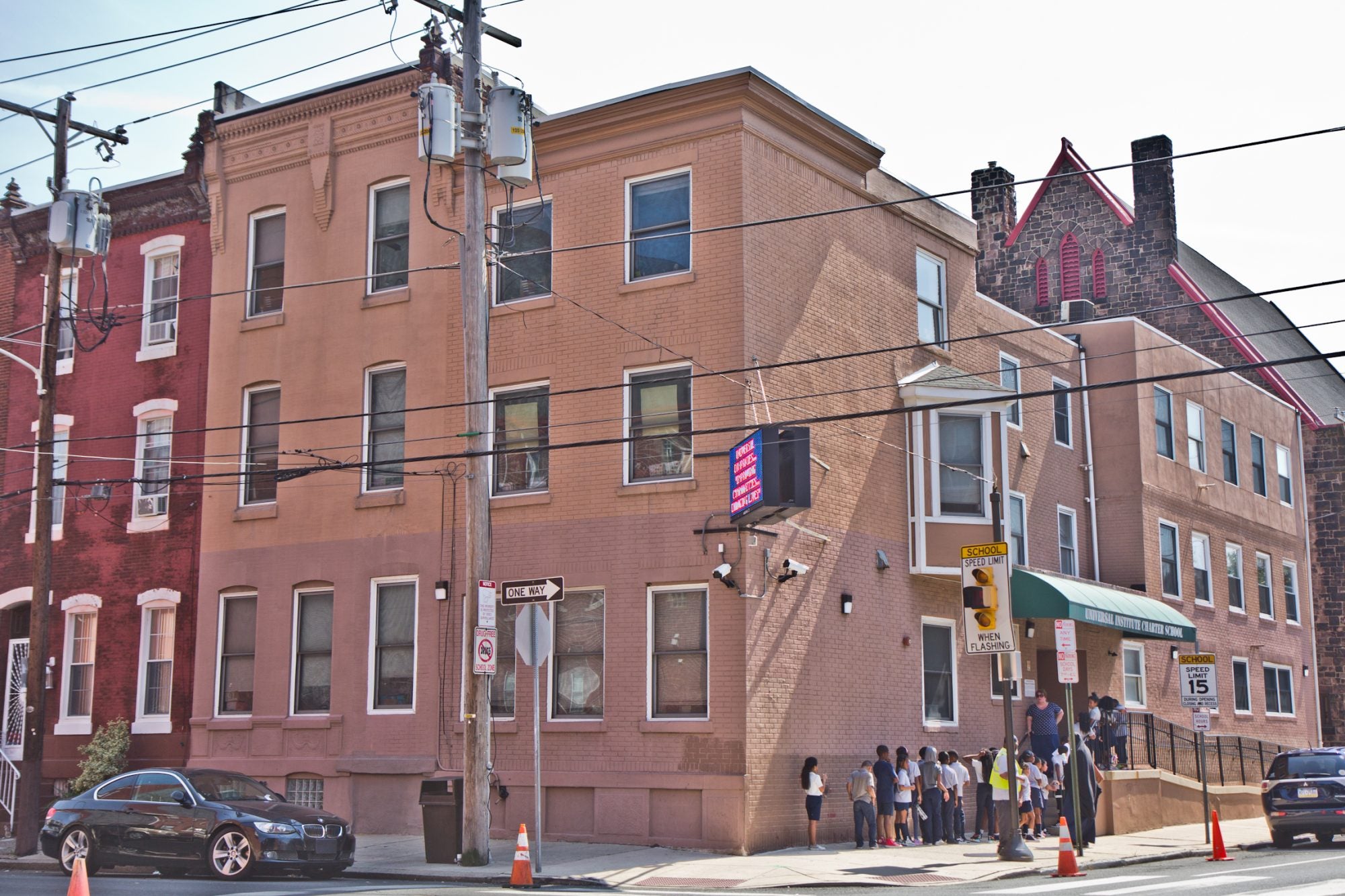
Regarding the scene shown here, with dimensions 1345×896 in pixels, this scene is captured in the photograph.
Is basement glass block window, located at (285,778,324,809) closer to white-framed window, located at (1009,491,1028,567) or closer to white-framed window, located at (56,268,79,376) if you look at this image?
white-framed window, located at (56,268,79,376)

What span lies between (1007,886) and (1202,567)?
20.3 m

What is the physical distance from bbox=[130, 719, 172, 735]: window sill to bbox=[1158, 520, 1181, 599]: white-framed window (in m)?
20.8

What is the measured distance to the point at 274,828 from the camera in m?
17.9

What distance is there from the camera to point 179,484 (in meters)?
26.9

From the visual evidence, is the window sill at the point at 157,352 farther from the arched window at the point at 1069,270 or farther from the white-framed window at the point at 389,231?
the arched window at the point at 1069,270

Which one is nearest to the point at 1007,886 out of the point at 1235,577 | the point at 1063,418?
the point at 1063,418

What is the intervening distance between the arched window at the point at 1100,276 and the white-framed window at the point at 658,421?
79.1ft

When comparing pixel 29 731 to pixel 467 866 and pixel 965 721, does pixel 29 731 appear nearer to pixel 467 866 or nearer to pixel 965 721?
pixel 467 866

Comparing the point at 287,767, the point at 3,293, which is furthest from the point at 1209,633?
the point at 3,293

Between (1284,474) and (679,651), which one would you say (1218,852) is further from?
(1284,474)

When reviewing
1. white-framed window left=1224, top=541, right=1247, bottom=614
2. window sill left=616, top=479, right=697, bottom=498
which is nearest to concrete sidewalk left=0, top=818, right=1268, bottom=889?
window sill left=616, top=479, right=697, bottom=498

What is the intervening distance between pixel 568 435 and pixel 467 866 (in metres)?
7.45

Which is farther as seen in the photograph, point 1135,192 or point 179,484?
point 1135,192

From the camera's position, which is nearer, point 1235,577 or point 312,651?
point 312,651
